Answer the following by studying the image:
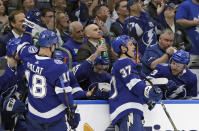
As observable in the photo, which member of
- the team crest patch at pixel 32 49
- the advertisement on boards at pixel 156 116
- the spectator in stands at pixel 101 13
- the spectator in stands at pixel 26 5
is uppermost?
the team crest patch at pixel 32 49

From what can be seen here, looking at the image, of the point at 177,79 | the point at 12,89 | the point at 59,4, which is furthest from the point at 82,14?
the point at 12,89

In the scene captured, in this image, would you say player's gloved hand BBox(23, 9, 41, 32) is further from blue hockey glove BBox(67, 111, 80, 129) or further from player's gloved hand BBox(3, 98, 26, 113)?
blue hockey glove BBox(67, 111, 80, 129)

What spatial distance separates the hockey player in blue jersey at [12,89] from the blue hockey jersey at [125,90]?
45.6 inches

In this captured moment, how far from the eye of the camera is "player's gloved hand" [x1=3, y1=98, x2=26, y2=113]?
7.23 m

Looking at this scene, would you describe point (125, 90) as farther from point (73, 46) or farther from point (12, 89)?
point (73, 46)

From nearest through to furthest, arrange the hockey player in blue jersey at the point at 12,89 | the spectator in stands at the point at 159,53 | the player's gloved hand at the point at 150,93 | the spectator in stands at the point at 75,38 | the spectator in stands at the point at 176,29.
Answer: the player's gloved hand at the point at 150,93 → the hockey player in blue jersey at the point at 12,89 → the spectator in stands at the point at 159,53 → the spectator in stands at the point at 75,38 → the spectator in stands at the point at 176,29

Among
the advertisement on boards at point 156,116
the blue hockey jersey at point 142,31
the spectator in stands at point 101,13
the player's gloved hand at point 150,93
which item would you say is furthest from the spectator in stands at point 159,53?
the player's gloved hand at point 150,93

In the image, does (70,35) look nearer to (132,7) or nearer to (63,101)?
(132,7)

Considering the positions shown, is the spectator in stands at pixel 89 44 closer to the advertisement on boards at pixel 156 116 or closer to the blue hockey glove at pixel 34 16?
the blue hockey glove at pixel 34 16

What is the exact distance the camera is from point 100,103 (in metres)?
7.68

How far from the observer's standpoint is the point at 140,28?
9.99m

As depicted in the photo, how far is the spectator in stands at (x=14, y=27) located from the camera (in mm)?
8625

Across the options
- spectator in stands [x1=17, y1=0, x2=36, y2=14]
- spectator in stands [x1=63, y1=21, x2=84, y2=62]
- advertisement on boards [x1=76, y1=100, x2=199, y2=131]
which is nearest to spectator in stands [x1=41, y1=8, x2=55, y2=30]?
spectator in stands [x1=63, y1=21, x2=84, y2=62]

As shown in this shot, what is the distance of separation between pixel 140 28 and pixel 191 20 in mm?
1043
